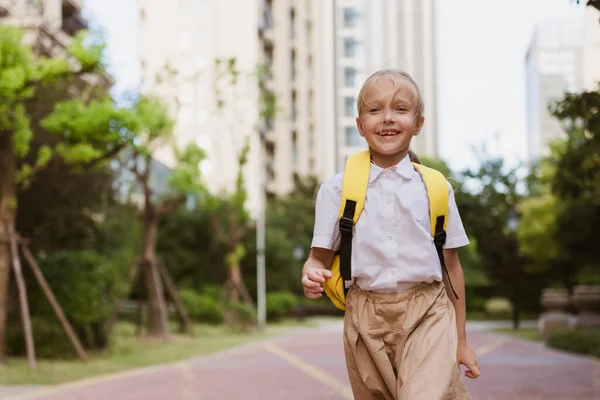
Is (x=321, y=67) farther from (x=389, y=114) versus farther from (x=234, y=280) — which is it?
(x=389, y=114)

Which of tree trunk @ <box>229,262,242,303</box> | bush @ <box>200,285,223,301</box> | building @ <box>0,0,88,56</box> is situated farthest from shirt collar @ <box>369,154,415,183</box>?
bush @ <box>200,285,223,301</box>

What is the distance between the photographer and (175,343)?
79.9ft

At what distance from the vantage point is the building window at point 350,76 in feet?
296

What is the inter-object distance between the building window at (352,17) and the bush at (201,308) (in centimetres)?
5991

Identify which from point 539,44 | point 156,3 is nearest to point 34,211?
point 156,3

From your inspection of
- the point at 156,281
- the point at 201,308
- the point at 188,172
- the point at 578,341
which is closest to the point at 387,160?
the point at 578,341

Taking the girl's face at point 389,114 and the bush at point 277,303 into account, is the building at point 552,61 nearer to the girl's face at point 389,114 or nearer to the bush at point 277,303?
the bush at point 277,303

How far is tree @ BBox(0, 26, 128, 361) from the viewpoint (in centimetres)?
1530

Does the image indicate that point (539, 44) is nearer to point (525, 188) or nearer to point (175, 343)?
point (525, 188)

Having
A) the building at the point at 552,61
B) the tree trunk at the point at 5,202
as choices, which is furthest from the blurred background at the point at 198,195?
the building at the point at 552,61

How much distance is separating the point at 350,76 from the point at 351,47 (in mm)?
3137

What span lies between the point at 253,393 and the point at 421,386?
8823 mm

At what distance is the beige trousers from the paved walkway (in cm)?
763

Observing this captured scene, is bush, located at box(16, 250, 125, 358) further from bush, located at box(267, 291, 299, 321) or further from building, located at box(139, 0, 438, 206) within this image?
bush, located at box(267, 291, 299, 321)
